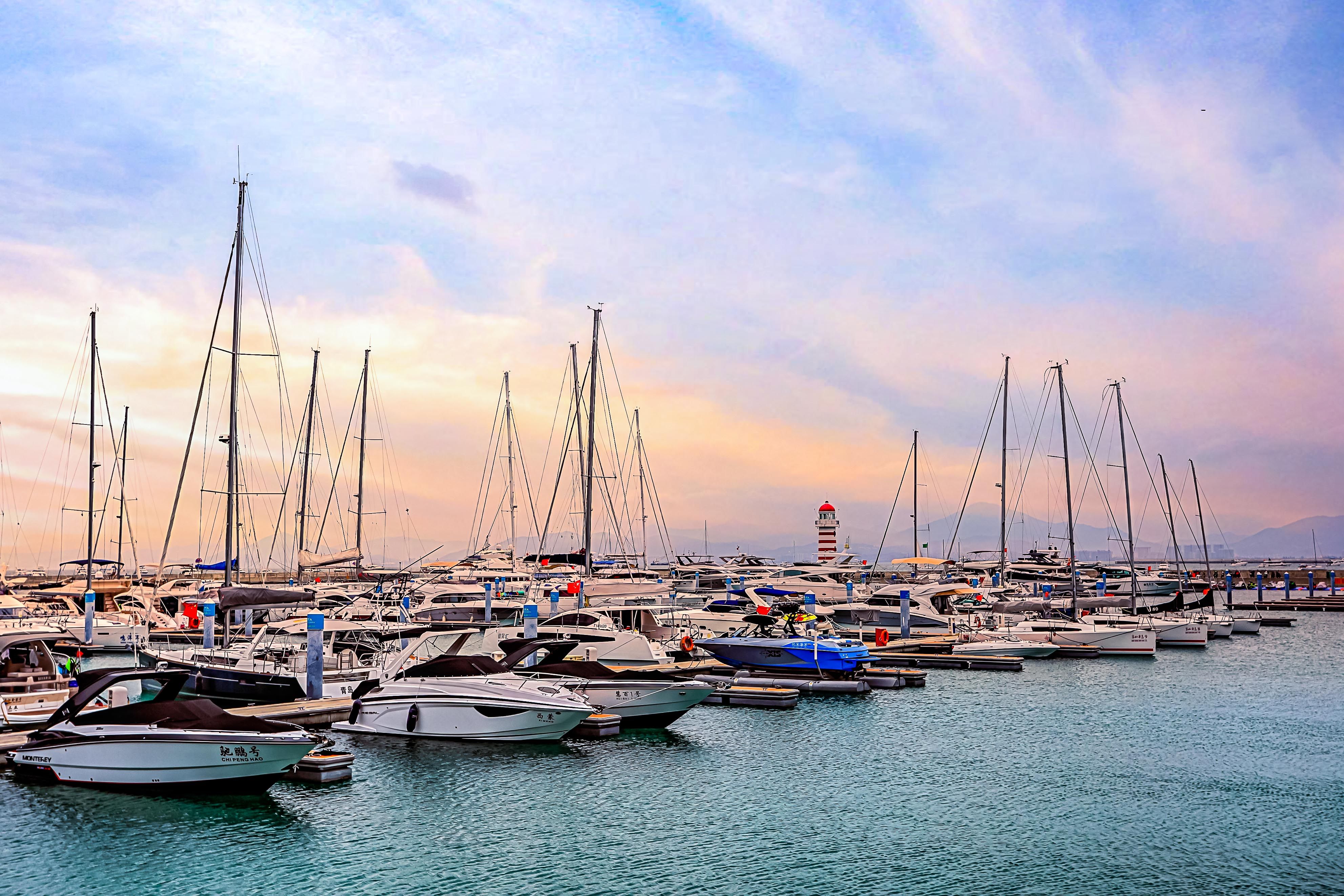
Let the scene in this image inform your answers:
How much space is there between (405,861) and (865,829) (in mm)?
8826

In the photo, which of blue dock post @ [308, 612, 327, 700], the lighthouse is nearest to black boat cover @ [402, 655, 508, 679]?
blue dock post @ [308, 612, 327, 700]

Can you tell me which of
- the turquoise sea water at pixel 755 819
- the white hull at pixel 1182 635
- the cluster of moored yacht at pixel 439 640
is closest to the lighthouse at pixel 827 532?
the cluster of moored yacht at pixel 439 640

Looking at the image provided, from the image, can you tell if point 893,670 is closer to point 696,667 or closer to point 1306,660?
point 696,667

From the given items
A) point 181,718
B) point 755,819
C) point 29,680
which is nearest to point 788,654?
point 755,819

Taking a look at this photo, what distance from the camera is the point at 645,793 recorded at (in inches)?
944

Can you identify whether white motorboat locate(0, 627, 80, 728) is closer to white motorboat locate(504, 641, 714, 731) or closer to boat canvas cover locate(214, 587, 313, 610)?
boat canvas cover locate(214, 587, 313, 610)

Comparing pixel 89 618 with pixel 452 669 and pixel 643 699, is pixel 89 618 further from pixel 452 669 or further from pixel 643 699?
pixel 643 699

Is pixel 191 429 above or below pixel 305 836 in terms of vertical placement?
above

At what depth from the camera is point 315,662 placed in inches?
1251

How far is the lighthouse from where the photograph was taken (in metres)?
140

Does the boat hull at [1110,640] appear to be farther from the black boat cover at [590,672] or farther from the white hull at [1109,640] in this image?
the black boat cover at [590,672]

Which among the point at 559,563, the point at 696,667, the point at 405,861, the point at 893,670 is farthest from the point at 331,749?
the point at 559,563

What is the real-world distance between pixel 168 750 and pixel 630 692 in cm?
1282

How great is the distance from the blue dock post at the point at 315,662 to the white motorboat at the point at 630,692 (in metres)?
5.62
